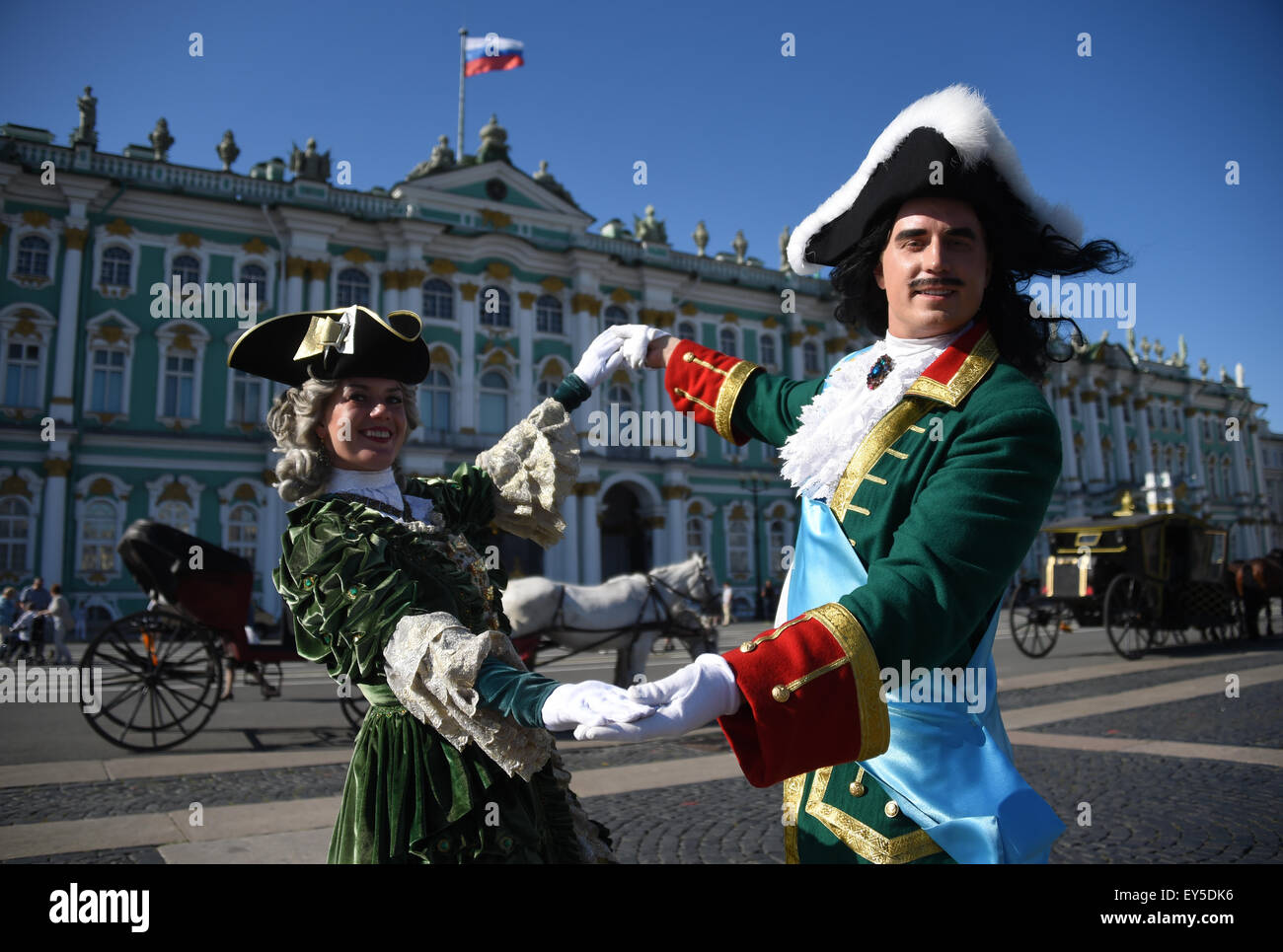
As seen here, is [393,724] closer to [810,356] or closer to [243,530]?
[243,530]

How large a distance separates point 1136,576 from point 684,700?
48.4 feet

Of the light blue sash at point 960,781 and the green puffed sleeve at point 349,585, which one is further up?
the green puffed sleeve at point 349,585

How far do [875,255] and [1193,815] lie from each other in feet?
14.7

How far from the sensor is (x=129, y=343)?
23.3m

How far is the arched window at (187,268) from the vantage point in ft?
77.9

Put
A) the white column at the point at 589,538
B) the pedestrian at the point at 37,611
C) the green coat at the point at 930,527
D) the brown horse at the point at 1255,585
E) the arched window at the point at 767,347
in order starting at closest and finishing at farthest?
the green coat at the point at 930,527, the pedestrian at the point at 37,611, the brown horse at the point at 1255,585, the white column at the point at 589,538, the arched window at the point at 767,347

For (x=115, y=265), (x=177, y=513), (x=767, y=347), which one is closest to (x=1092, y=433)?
(x=767, y=347)

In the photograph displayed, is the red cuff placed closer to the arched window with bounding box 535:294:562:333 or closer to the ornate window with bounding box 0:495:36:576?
the ornate window with bounding box 0:495:36:576

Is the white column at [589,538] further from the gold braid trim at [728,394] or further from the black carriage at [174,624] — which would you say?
the gold braid trim at [728,394]

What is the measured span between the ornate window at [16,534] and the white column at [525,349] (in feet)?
44.2

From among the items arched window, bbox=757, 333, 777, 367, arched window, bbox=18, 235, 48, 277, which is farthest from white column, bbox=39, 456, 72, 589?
arched window, bbox=757, 333, 777, 367

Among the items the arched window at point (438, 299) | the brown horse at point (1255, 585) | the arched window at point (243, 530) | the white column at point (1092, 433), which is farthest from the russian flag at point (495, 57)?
the white column at point (1092, 433)

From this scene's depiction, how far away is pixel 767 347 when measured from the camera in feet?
107
